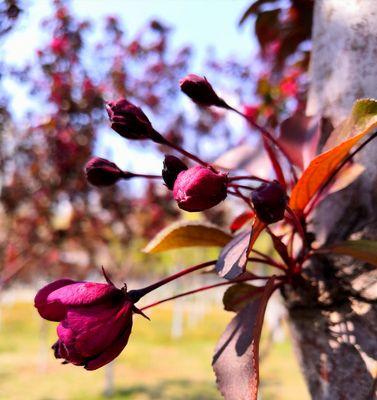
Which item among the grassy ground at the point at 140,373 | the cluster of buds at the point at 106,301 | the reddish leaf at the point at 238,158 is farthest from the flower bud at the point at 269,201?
the grassy ground at the point at 140,373

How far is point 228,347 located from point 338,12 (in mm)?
537

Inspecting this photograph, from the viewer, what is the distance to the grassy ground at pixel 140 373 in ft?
20.5

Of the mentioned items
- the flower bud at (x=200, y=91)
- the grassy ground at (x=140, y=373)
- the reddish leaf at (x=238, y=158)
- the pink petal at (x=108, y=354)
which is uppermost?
the flower bud at (x=200, y=91)

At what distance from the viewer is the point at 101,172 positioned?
0.62 meters

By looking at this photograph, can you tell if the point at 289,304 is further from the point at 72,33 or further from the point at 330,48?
the point at 72,33

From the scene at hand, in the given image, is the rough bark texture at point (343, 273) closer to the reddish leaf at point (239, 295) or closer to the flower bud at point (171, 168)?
the reddish leaf at point (239, 295)

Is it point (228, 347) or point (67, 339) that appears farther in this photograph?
point (228, 347)

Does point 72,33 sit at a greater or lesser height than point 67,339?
lesser

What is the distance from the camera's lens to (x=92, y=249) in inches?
238

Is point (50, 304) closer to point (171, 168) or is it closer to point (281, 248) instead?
point (171, 168)

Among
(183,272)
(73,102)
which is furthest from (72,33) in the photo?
(183,272)

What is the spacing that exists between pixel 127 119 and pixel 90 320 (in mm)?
238

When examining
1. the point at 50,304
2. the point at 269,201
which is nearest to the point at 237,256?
the point at 269,201

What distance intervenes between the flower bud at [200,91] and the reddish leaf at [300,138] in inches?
5.6
